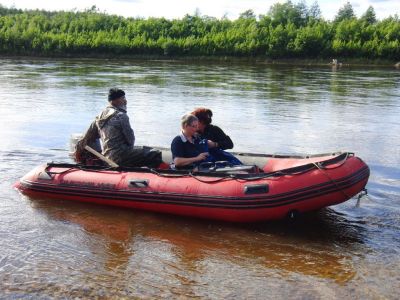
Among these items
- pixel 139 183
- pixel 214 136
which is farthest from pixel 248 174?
pixel 139 183

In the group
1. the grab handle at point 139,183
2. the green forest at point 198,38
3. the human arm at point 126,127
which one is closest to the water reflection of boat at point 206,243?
the grab handle at point 139,183

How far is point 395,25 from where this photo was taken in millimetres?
45812

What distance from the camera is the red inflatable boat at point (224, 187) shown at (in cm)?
534

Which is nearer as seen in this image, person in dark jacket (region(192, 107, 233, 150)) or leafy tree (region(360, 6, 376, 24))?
person in dark jacket (region(192, 107, 233, 150))

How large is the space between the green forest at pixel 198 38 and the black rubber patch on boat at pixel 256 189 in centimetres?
3739

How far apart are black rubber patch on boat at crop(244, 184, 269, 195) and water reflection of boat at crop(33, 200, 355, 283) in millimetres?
415

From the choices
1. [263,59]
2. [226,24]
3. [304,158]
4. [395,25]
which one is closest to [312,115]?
[304,158]

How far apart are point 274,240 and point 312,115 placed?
8463 millimetres

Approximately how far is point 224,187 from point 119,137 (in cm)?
148

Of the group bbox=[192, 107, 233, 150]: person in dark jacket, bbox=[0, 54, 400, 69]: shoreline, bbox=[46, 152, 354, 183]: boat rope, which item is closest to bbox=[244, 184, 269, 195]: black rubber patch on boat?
bbox=[46, 152, 354, 183]: boat rope

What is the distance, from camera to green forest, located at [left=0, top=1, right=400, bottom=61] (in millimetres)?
42062

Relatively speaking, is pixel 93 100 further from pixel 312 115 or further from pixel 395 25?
pixel 395 25

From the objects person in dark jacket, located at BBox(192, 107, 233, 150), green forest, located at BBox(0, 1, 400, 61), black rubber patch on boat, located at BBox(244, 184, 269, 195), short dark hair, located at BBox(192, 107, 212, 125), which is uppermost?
green forest, located at BBox(0, 1, 400, 61)

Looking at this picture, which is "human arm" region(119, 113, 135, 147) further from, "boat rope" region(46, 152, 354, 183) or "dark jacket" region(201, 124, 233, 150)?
"dark jacket" region(201, 124, 233, 150)
